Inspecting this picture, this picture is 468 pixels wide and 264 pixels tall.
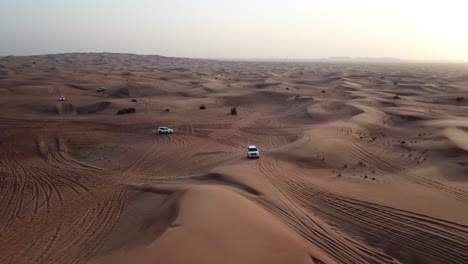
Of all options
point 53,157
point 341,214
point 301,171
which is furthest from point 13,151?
point 341,214

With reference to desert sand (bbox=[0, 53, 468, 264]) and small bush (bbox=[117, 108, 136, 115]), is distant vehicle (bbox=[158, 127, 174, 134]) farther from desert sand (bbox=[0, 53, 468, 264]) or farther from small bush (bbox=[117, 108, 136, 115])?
small bush (bbox=[117, 108, 136, 115])

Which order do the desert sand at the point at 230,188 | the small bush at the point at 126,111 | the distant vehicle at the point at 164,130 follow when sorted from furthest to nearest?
1. the small bush at the point at 126,111
2. the distant vehicle at the point at 164,130
3. the desert sand at the point at 230,188

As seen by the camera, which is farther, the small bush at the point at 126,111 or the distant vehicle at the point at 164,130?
the small bush at the point at 126,111

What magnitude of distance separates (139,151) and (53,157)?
560 cm

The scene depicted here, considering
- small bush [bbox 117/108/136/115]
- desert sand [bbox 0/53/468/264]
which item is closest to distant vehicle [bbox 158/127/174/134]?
desert sand [bbox 0/53/468/264]

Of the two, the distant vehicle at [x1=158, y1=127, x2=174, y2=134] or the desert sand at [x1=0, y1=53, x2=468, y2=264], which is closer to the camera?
the desert sand at [x1=0, y1=53, x2=468, y2=264]

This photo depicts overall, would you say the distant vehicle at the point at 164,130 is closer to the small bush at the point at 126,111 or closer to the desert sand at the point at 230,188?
the desert sand at the point at 230,188

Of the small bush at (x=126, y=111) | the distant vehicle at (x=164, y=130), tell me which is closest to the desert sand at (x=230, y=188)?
the distant vehicle at (x=164, y=130)

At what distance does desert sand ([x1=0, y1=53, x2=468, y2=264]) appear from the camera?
12422mm

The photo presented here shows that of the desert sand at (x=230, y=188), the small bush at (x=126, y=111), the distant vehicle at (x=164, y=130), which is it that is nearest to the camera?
the desert sand at (x=230, y=188)

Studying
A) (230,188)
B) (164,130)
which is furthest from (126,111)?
(230,188)

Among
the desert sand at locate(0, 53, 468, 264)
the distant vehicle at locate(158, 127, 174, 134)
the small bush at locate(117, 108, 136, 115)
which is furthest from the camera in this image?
the small bush at locate(117, 108, 136, 115)

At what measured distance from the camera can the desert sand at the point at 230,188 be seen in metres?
12.4

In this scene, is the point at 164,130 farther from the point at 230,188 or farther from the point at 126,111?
the point at 230,188
